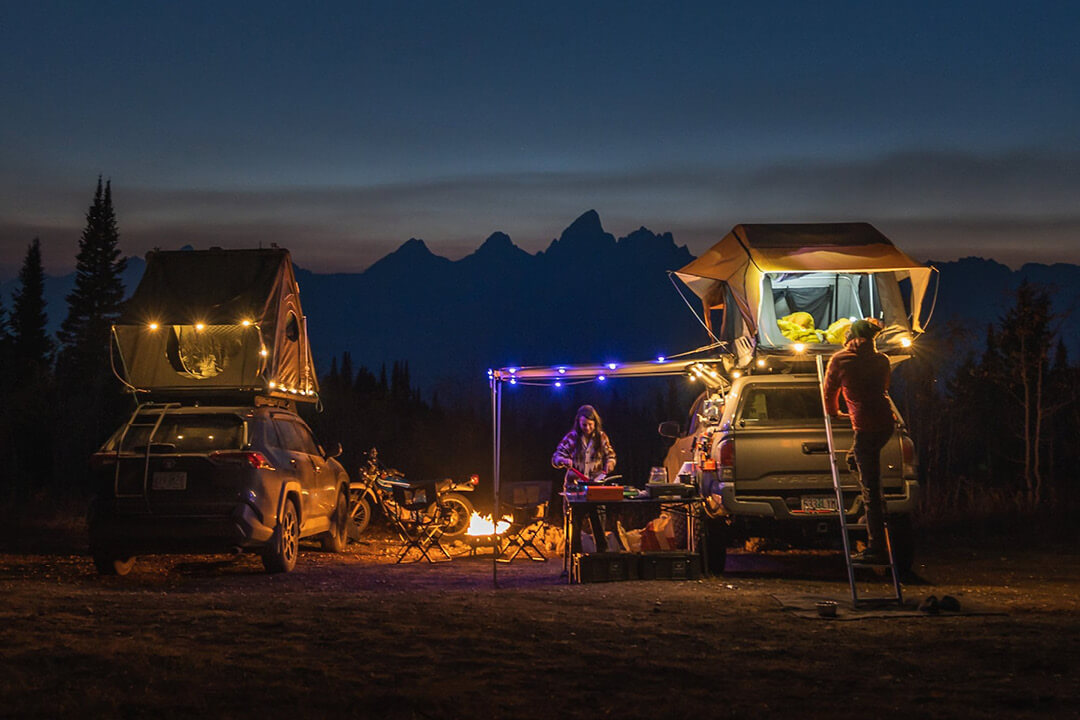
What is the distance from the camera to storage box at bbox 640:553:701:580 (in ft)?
35.2

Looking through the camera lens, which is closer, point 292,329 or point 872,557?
point 872,557

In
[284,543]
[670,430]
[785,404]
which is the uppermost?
[785,404]

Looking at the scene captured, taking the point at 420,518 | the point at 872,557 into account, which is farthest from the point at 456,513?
the point at 872,557

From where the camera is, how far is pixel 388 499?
17.3 m

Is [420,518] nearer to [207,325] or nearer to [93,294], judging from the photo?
[207,325]

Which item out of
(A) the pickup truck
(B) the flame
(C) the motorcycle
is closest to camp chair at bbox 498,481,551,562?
(B) the flame

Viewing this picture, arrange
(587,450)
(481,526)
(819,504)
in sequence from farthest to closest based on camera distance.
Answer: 1. (481,526)
2. (587,450)
3. (819,504)

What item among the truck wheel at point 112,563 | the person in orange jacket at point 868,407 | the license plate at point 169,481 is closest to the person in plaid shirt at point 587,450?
the license plate at point 169,481

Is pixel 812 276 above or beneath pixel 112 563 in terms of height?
above

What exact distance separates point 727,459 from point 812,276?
3.06 m

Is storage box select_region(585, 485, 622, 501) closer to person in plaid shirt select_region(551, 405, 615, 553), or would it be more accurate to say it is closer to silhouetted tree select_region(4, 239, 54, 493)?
person in plaid shirt select_region(551, 405, 615, 553)

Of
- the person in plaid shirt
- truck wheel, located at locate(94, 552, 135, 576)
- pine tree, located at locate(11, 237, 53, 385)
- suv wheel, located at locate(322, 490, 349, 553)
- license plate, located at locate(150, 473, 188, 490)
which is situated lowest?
truck wheel, located at locate(94, 552, 135, 576)

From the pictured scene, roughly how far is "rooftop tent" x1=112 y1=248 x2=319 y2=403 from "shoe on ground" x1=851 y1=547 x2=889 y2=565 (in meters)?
6.66

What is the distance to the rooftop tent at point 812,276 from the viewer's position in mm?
11102
